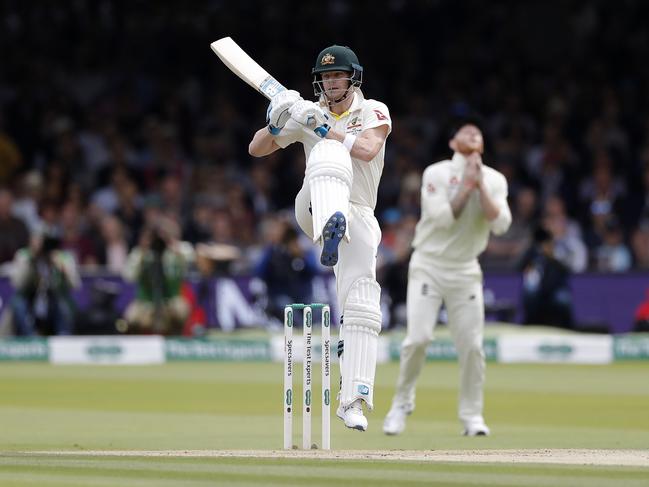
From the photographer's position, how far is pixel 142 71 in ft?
64.3

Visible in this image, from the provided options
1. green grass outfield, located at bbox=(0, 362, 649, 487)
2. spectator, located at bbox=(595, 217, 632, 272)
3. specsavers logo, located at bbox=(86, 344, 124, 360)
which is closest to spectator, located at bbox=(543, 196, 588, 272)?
spectator, located at bbox=(595, 217, 632, 272)

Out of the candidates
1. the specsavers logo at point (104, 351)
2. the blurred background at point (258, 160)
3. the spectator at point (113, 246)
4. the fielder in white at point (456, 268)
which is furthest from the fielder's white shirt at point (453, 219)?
the spectator at point (113, 246)

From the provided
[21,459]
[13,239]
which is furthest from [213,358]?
[21,459]

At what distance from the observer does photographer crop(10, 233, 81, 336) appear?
14773 millimetres

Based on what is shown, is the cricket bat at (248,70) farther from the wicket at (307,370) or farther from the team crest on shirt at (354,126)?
the wicket at (307,370)

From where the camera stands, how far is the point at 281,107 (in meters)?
6.62

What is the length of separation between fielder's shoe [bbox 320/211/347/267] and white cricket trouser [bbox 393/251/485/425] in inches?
85.8

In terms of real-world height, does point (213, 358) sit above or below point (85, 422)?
above

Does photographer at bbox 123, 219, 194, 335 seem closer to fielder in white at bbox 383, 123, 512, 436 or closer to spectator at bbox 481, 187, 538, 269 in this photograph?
spectator at bbox 481, 187, 538, 269

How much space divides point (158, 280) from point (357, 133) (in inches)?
320

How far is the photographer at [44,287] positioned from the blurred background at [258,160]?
0.02 metres

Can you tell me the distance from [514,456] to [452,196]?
2279 millimetres

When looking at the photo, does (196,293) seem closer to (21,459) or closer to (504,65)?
(504,65)

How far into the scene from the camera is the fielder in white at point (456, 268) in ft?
27.5
